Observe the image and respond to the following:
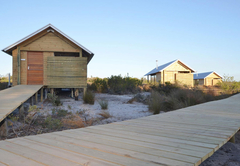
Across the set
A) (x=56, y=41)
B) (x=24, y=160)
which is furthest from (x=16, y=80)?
(x=24, y=160)

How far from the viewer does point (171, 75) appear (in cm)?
2536

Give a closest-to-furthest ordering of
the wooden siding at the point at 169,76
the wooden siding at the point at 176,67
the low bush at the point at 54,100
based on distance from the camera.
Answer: the low bush at the point at 54,100, the wooden siding at the point at 169,76, the wooden siding at the point at 176,67

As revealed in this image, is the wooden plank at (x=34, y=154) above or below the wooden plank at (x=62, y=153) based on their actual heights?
above

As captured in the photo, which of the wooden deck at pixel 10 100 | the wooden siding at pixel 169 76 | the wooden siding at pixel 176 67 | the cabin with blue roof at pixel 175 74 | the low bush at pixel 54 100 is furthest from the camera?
the wooden siding at pixel 176 67

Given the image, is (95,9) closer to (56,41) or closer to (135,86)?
(56,41)

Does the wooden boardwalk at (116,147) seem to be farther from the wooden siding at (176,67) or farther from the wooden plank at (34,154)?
the wooden siding at (176,67)

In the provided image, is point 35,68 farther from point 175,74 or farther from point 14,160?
point 175,74

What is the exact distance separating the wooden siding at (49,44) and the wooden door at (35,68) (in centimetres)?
37

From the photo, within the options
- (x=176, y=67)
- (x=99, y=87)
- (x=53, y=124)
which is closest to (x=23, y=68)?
(x=99, y=87)

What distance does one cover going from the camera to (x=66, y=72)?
37.1 feet

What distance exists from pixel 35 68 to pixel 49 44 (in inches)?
65.0

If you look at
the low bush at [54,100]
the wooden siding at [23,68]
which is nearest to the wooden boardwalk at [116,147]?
the low bush at [54,100]

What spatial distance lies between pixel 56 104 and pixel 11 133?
14.0ft

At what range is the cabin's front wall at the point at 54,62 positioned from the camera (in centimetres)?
1101
